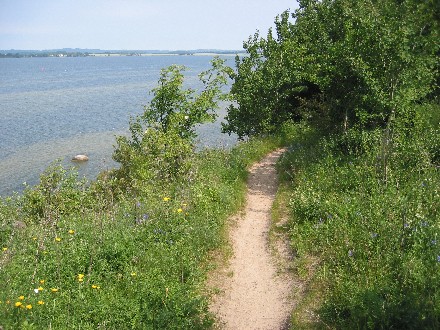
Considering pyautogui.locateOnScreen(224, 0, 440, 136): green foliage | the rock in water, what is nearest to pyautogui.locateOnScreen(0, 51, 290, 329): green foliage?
pyautogui.locateOnScreen(224, 0, 440, 136): green foliage

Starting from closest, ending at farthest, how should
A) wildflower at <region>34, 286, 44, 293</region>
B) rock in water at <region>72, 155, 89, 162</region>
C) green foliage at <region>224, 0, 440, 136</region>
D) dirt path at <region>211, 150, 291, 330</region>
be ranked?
1. wildflower at <region>34, 286, 44, 293</region>
2. dirt path at <region>211, 150, 291, 330</region>
3. green foliage at <region>224, 0, 440, 136</region>
4. rock in water at <region>72, 155, 89, 162</region>

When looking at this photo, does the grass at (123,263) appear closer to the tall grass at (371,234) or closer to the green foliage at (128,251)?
the green foliage at (128,251)

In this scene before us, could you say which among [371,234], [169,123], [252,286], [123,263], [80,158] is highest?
[169,123]

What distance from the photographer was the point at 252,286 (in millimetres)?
8781

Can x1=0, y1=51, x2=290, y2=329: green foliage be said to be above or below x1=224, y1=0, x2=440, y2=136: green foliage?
below

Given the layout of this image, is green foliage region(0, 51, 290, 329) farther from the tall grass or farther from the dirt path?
the tall grass

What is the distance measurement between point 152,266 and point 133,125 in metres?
10.8

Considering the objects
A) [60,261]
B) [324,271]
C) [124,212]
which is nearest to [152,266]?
[60,261]

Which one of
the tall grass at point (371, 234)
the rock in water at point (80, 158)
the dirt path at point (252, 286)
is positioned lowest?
the rock in water at point (80, 158)

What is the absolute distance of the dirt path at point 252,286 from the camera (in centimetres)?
773

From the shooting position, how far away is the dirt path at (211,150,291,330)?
7.73m

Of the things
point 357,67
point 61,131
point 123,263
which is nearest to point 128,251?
point 123,263

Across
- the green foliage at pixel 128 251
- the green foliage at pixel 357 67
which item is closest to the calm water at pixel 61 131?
the green foliage at pixel 357 67

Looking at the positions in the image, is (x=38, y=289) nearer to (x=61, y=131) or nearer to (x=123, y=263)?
(x=123, y=263)
